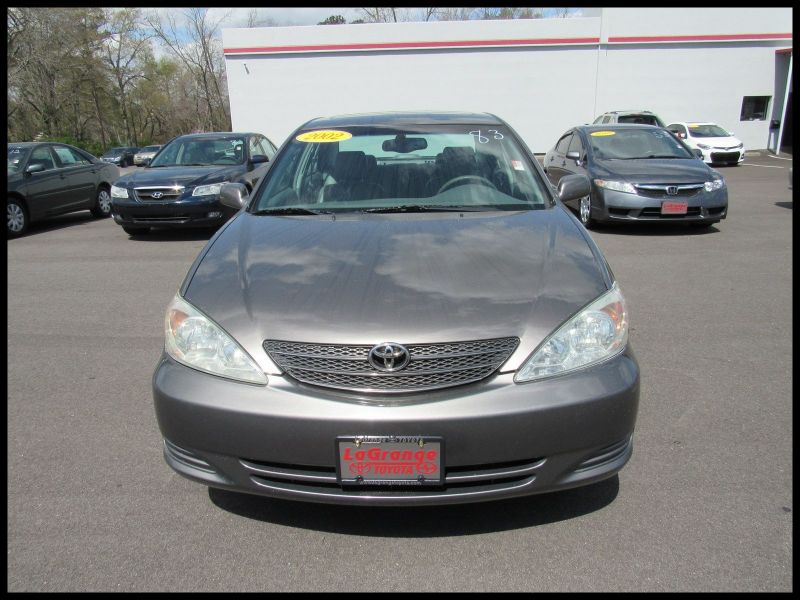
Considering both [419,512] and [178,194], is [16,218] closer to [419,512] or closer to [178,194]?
[178,194]

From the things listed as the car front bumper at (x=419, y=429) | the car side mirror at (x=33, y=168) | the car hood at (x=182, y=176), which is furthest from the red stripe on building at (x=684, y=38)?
the car front bumper at (x=419, y=429)

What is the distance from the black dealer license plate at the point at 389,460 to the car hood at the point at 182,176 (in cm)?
747

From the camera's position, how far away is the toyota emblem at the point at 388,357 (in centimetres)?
199

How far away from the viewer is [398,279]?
91.0 inches

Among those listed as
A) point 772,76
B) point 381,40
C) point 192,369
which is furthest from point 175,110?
point 192,369

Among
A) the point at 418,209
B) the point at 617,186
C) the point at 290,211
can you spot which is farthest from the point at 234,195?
the point at 617,186

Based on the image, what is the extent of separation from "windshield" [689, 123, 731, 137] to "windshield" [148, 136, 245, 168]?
53.7 ft

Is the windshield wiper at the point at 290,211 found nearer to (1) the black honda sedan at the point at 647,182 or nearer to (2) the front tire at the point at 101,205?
(1) the black honda sedan at the point at 647,182

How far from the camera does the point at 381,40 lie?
80.5 feet

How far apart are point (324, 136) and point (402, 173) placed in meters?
0.66

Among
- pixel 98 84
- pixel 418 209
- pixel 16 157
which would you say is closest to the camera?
pixel 418 209

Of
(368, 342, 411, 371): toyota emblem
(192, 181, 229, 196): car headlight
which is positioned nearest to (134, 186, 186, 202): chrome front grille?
(192, 181, 229, 196): car headlight

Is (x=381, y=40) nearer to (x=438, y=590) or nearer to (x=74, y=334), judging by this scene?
(x=74, y=334)

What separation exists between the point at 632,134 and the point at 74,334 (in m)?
8.60
